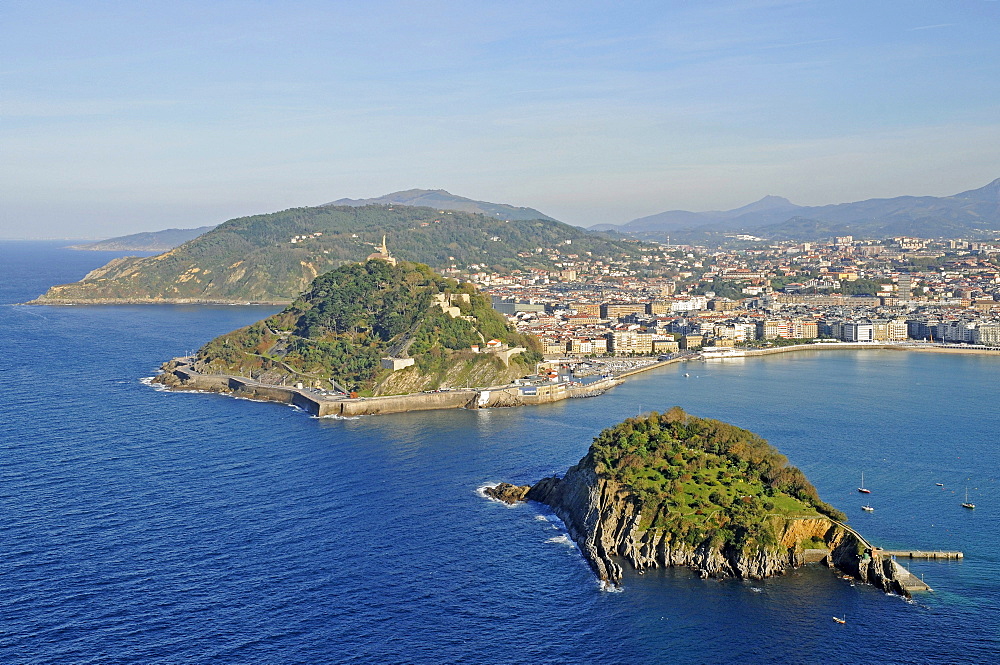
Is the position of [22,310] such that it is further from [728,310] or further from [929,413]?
[929,413]

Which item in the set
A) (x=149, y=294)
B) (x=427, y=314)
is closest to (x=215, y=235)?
(x=149, y=294)

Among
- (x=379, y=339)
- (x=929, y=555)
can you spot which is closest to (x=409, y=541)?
(x=929, y=555)

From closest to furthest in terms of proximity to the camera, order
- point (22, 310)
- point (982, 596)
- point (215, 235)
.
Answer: point (982, 596), point (22, 310), point (215, 235)

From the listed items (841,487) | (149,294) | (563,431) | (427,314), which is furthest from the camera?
(149,294)

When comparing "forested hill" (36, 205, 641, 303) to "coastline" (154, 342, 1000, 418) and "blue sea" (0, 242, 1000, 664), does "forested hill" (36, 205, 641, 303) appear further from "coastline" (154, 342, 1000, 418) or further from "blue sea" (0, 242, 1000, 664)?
"blue sea" (0, 242, 1000, 664)

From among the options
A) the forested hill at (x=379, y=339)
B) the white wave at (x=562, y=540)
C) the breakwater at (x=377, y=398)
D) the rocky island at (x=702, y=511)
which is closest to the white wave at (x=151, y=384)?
the breakwater at (x=377, y=398)

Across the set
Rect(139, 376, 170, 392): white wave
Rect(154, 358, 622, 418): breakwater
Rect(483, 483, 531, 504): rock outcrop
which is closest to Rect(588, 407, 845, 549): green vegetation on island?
Rect(483, 483, 531, 504): rock outcrop
